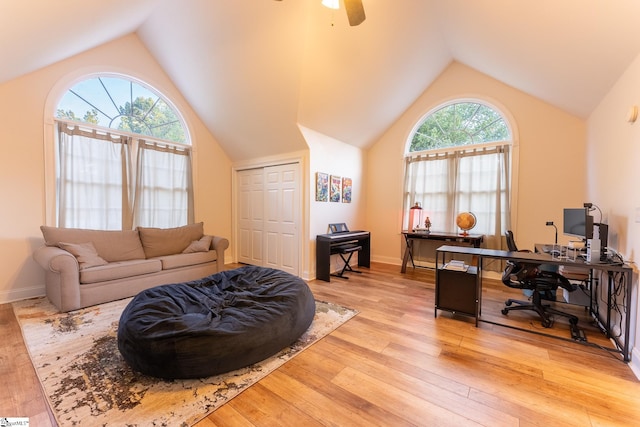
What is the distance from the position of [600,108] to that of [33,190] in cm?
706

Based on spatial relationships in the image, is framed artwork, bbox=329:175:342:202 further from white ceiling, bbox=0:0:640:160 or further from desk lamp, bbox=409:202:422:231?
desk lamp, bbox=409:202:422:231

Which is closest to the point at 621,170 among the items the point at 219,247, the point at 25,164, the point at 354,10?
the point at 354,10

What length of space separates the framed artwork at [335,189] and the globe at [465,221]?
214 centimetres

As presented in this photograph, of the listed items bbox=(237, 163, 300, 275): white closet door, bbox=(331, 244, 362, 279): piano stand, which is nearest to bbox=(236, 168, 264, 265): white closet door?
bbox=(237, 163, 300, 275): white closet door

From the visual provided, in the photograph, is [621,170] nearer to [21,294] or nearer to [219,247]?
[219,247]

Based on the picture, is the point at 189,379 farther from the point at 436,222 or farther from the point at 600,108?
the point at 600,108

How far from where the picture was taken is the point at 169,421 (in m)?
1.41

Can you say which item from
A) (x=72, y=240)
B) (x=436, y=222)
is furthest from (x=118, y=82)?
(x=436, y=222)

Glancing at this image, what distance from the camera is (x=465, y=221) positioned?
14.2 ft

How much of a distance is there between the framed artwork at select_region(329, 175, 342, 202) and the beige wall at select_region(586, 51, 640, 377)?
11.4 ft

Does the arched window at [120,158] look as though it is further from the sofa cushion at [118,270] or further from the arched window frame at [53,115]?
the sofa cushion at [118,270]

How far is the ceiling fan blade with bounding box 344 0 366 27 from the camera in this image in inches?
83.8

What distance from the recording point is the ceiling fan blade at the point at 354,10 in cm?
213

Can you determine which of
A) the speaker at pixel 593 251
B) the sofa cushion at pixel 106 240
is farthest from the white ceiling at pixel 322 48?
the sofa cushion at pixel 106 240
